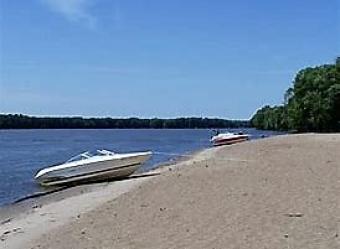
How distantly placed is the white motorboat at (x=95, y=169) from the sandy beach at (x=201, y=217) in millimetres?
5930

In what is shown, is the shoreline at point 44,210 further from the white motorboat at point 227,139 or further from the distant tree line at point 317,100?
the distant tree line at point 317,100

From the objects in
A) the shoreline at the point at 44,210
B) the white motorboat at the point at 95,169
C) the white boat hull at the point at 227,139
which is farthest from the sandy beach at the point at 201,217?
the white boat hull at the point at 227,139

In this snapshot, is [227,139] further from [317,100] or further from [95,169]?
[95,169]

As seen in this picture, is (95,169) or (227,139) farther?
(227,139)

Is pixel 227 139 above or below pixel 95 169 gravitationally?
above

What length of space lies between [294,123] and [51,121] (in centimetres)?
11220

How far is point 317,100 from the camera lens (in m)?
83.2

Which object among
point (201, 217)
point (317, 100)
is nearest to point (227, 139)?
point (317, 100)

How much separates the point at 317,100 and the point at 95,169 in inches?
2424

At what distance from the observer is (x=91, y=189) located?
2325 centimetres

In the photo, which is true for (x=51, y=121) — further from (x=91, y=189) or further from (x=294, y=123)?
(x=91, y=189)

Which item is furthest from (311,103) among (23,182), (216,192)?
(216,192)

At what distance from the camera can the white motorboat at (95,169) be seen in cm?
2616

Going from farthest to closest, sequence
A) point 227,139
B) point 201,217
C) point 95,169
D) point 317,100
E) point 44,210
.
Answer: point 317,100, point 227,139, point 95,169, point 44,210, point 201,217
